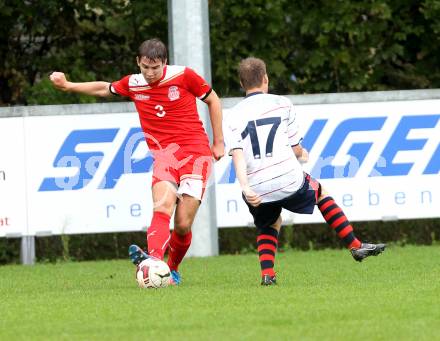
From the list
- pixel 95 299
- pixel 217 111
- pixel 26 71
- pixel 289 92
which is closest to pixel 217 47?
pixel 289 92

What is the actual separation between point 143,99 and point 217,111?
1.95 ft

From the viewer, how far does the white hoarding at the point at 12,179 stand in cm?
1514

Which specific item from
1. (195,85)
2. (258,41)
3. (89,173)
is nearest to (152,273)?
(195,85)

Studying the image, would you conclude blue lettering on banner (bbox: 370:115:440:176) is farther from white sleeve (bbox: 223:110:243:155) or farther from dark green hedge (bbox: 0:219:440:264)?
white sleeve (bbox: 223:110:243:155)

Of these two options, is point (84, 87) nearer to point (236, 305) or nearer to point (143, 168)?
point (236, 305)

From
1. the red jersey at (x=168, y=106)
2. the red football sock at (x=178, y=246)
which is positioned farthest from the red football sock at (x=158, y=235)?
the red jersey at (x=168, y=106)

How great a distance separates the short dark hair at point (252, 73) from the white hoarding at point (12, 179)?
5.43m

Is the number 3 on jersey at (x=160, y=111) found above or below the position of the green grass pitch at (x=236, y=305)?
above

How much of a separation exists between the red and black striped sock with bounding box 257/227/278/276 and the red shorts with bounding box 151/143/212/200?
0.65 metres

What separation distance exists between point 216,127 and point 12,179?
15.6ft

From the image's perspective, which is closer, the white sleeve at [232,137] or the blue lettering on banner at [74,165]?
the white sleeve at [232,137]

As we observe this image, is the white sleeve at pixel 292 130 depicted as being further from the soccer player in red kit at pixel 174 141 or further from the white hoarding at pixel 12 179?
the white hoarding at pixel 12 179

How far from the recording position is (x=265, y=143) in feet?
33.4

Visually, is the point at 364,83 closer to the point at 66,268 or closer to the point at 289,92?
the point at 289,92
